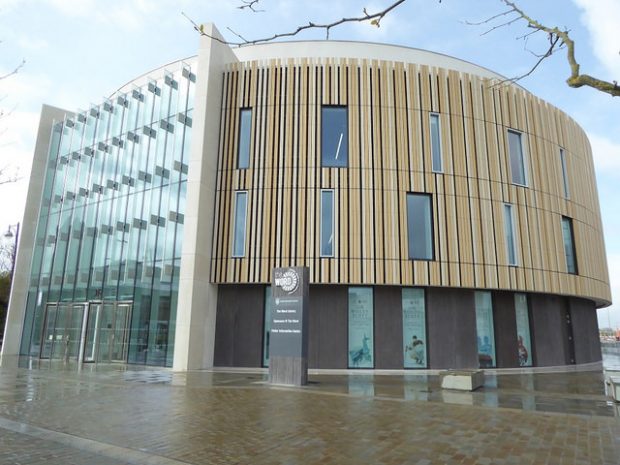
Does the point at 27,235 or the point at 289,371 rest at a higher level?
the point at 27,235

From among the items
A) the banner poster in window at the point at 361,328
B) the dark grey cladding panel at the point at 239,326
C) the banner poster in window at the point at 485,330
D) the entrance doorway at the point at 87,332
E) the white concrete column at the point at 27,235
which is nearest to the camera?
the banner poster in window at the point at 361,328

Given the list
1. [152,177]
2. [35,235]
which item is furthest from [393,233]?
[35,235]

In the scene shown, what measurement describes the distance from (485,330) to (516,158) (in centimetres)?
822

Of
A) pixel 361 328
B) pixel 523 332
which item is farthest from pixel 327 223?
pixel 523 332

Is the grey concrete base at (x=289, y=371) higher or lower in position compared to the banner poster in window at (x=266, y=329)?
lower

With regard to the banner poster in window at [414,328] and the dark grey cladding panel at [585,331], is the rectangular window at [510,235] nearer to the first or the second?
the banner poster in window at [414,328]

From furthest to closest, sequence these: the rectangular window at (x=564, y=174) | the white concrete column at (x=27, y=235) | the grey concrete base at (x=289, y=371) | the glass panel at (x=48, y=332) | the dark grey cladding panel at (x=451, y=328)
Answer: the white concrete column at (x=27, y=235), the rectangular window at (x=564, y=174), the glass panel at (x=48, y=332), the dark grey cladding panel at (x=451, y=328), the grey concrete base at (x=289, y=371)

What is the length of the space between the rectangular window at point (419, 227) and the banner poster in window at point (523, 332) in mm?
5330

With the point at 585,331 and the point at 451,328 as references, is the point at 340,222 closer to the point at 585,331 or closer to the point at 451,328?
the point at 451,328

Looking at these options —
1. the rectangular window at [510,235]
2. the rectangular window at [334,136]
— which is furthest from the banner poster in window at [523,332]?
the rectangular window at [334,136]

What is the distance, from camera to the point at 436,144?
19531mm

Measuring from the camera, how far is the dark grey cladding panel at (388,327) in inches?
695

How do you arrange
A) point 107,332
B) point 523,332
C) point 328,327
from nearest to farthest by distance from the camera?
point 328,327, point 523,332, point 107,332

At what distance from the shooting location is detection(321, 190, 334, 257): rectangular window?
1786 centimetres
